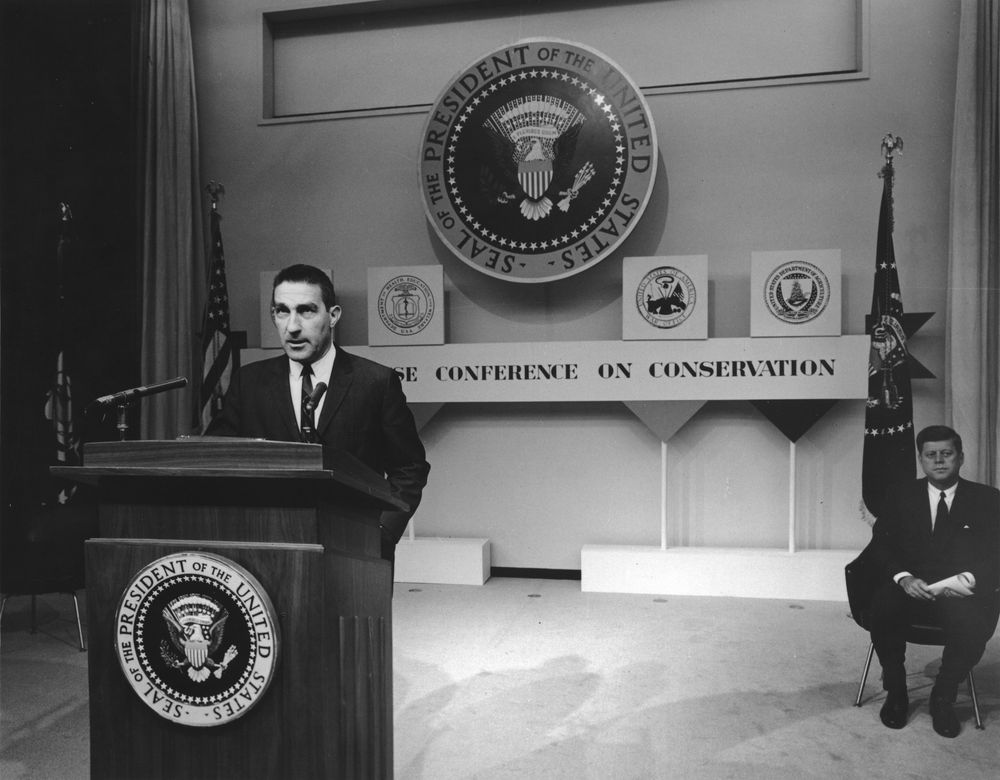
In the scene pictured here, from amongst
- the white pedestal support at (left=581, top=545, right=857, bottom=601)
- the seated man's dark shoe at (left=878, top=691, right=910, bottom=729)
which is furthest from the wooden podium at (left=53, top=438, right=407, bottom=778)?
the white pedestal support at (left=581, top=545, right=857, bottom=601)

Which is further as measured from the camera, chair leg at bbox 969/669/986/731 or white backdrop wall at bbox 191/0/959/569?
white backdrop wall at bbox 191/0/959/569

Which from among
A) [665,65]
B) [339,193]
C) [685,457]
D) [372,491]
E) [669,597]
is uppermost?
[665,65]

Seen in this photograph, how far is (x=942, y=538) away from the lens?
242 cm

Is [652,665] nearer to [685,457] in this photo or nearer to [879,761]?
[879,761]

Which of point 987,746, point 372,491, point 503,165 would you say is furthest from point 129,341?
point 987,746

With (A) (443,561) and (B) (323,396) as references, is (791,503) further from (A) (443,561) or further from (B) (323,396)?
(B) (323,396)

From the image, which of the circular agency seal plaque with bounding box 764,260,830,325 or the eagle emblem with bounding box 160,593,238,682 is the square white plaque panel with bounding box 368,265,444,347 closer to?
the circular agency seal plaque with bounding box 764,260,830,325

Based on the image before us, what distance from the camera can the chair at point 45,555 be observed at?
2.88 metres

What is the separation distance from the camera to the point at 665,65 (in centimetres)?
427

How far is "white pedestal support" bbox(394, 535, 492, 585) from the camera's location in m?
4.24

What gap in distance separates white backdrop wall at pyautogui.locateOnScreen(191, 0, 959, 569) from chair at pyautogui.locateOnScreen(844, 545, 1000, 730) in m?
1.56

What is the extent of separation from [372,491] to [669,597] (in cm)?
306

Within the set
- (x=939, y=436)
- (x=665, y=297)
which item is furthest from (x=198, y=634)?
(x=665, y=297)

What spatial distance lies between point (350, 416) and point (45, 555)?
194cm
